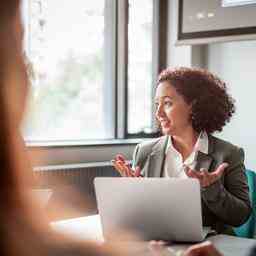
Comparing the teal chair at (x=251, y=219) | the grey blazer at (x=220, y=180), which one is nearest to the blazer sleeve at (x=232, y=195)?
the grey blazer at (x=220, y=180)

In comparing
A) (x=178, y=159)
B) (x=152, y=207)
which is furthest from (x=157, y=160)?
(x=152, y=207)

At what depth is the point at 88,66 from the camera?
3611 mm

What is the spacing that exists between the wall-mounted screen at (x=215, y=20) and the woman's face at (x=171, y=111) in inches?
42.4

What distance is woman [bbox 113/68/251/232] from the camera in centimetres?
199

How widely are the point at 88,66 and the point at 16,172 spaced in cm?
324

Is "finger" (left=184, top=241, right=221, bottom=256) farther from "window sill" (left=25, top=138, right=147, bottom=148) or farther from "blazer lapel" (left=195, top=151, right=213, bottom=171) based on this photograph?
"window sill" (left=25, top=138, right=147, bottom=148)

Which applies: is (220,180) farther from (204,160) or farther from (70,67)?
(70,67)

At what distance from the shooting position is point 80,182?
127 inches

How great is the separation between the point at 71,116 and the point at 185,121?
4.59 feet

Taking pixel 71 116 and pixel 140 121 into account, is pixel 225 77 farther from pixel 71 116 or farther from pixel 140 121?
pixel 71 116

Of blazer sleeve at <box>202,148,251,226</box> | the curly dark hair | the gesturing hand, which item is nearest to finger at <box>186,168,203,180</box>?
the gesturing hand

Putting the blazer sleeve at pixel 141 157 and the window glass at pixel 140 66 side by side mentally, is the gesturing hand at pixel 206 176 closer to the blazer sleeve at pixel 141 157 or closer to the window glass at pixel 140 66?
the blazer sleeve at pixel 141 157

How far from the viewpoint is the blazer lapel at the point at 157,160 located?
2156mm

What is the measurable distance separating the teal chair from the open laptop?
27.6 inches
